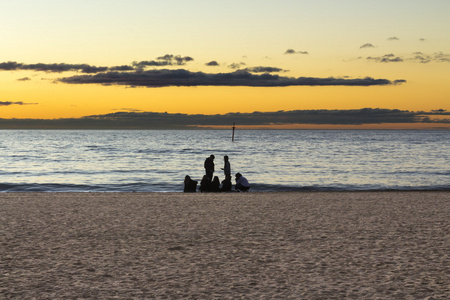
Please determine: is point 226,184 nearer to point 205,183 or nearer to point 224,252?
point 205,183

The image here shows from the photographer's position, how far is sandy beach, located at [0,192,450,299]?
6.93 metres

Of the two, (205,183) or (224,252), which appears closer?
(224,252)

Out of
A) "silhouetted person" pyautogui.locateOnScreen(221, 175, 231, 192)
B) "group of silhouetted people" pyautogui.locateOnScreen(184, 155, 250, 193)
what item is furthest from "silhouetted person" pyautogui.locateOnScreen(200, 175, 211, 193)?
"silhouetted person" pyautogui.locateOnScreen(221, 175, 231, 192)

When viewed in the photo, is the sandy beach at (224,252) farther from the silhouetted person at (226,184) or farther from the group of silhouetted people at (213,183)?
the silhouetted person at (226,184)

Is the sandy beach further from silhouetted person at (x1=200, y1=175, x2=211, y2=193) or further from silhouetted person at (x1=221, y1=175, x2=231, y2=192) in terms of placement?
silhouetted person at (x1=221, y1=175, x2=231, y2=192)

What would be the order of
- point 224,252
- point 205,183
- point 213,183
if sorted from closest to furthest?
1. point 224,252
2. point 205,183
3. point 213,183

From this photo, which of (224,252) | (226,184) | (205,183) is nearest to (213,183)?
(205,183)

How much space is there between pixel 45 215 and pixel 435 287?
415 inches

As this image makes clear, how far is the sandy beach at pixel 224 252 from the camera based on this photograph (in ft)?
22.7

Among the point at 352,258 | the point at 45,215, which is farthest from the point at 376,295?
the point at 45,215

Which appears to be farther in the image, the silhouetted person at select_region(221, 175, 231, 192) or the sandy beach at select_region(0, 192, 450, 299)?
the silhouetted person at select_region(221, 175, 231, 192)

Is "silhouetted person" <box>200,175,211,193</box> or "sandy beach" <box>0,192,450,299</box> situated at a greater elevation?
"sandy beach" <box>0,192,450,299</box>

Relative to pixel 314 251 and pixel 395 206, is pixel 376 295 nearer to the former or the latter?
pixel 314 251

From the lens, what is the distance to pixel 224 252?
30.2 ft
